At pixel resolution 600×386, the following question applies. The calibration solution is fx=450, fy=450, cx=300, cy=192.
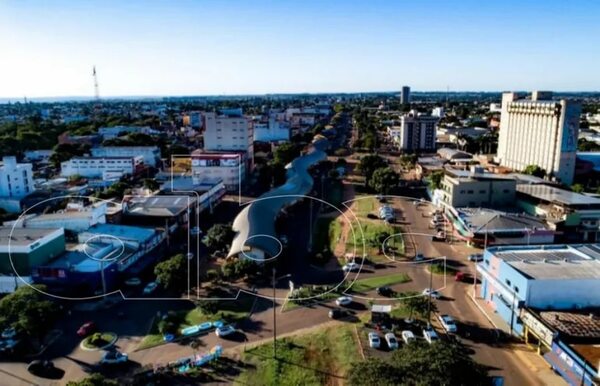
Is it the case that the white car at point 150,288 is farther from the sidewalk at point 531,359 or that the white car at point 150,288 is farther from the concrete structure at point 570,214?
the concrete structure at point 570,214

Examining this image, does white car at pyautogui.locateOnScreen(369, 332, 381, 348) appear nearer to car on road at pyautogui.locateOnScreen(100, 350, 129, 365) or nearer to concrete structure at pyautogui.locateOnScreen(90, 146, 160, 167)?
car on road at pyautogui.locateOnScreen(100, 350, 129, 365)

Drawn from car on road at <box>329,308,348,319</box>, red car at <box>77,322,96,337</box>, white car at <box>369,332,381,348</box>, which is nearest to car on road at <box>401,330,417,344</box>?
white car at <box>369,332,381,348</box>

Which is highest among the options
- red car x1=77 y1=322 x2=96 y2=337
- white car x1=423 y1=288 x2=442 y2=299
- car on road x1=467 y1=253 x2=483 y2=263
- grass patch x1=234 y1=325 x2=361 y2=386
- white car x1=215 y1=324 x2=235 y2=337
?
car on road x1=467 y1=253 x2=483 y2=263

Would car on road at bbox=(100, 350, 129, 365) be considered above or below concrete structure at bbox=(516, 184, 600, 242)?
below

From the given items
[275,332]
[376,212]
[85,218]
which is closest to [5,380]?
[275,332]

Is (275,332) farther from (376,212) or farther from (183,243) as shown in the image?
(376,212)

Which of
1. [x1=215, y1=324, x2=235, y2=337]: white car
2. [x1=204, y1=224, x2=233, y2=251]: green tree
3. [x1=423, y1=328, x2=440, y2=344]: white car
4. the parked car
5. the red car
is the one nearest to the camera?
[x1=423, y1=328, x2=440, y2=344]: white car

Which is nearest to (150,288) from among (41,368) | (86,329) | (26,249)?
(86,329)
